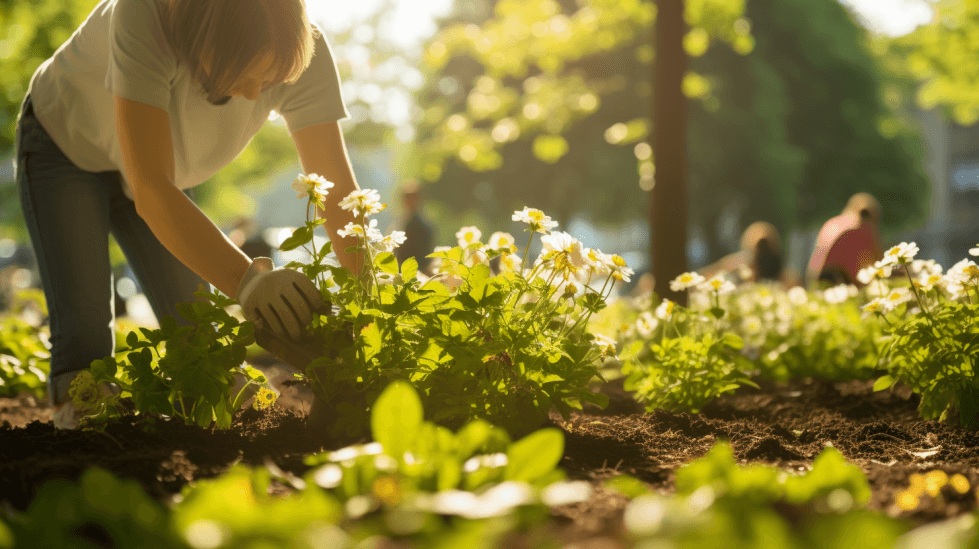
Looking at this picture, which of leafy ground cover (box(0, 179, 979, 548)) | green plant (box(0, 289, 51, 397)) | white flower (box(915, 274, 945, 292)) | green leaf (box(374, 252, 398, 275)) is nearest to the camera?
leafy ground cover (box(0, 179, 979, 548))

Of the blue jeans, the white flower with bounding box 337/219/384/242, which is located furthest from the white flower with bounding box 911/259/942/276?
the blue jeans

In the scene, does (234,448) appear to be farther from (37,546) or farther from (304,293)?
(37,546)

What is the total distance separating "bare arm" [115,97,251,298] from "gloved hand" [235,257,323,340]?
0.34ft

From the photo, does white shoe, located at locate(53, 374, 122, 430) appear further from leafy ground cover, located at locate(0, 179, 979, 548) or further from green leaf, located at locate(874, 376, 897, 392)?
green leaf, located at locate(874, 376, 897, 392)

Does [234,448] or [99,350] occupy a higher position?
[99,350]

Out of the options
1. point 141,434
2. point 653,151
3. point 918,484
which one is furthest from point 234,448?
point 653,151

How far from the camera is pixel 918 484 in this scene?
4.47ft

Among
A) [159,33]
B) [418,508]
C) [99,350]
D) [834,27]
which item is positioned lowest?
[418,508]

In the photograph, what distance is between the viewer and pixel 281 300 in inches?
69.8

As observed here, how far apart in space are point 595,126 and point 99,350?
68.0 ft

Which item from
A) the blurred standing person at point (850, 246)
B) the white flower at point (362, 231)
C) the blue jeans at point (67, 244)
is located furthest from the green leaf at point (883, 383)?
the blurred standing person at point (850, 246)

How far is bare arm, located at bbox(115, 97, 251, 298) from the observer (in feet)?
6.17

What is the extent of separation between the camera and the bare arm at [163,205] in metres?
1.88

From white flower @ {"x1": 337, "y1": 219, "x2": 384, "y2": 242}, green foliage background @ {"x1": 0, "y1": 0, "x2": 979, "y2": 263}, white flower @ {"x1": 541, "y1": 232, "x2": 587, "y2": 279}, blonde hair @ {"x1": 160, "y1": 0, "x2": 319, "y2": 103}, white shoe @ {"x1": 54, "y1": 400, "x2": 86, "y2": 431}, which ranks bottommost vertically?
white shoe @ {"x1": 54, "y1": 400, "x2": 86, "y2": 431}
